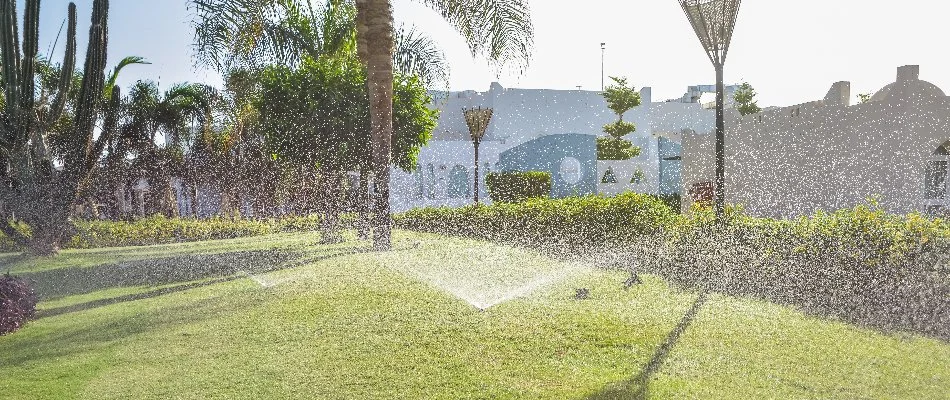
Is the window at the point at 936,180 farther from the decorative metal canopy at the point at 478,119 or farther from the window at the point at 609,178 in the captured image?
the window at the point at 609,178

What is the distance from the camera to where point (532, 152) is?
2838 centimetres

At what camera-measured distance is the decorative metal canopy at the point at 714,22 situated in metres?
7.26

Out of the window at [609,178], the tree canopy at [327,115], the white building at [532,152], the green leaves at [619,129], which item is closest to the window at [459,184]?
the white building at [532,152]

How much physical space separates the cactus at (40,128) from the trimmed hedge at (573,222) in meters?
7.27

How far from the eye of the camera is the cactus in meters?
11.6

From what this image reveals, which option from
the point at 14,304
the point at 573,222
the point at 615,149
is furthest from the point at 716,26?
the point at 615,149

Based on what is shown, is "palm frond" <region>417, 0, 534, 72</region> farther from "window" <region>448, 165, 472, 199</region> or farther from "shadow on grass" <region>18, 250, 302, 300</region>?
"window" <region>448, 165, 472, 199</region>

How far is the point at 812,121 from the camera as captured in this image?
12.2 meters

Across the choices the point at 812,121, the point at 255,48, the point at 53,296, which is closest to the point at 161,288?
the point at 53,296

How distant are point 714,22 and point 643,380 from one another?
453cm

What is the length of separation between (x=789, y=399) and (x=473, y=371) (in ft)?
5.66

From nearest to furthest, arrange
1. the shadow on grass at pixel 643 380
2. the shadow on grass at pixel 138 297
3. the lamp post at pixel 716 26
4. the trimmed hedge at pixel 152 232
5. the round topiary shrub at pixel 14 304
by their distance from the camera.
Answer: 1. the shadow on grass at pixel 643 380
2. the shadow on grass at pixel 138 297
3. the round topiary shrub at pixel 14 304
4. the lamp post at pixel 716 26
5. the trimmed hedge at pixel 152 232

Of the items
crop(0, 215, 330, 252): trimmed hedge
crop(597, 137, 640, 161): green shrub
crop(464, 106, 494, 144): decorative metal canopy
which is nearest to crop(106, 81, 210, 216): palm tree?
crop(0, 215, 330, 252): trimmed hedge

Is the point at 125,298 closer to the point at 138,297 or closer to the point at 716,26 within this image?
the point at 138,297
